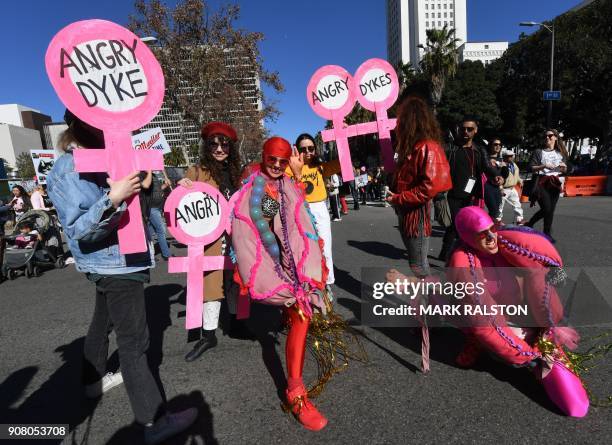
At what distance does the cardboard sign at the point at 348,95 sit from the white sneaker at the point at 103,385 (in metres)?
2.32

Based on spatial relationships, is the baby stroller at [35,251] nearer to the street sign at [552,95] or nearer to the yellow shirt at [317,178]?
the yellow shirt at [317,178]

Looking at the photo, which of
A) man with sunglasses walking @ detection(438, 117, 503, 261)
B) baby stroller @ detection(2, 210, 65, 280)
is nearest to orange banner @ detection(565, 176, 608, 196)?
man with sunglasses walking @ detection(438, 117, 503, 261)

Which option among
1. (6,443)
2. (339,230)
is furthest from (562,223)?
(6,443)

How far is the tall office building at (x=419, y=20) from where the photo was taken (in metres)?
103

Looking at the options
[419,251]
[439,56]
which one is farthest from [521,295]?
[439,56]

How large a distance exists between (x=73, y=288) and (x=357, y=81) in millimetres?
4722

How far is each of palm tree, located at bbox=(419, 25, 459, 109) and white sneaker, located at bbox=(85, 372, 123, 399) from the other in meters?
28.9

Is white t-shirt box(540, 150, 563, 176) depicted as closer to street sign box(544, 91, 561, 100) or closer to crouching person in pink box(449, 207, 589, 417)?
crouching person in pink box(449, 207, 589, 417)

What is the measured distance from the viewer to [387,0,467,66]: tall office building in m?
103

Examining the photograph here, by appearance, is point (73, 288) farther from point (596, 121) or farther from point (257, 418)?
point (596, 121)

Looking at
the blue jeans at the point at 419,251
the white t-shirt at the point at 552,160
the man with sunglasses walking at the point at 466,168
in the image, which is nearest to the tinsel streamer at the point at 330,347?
the blue jeans at the point at 419,251

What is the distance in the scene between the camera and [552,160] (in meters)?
5.45

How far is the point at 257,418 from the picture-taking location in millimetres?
2023

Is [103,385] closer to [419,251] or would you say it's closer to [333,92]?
[419,251]
